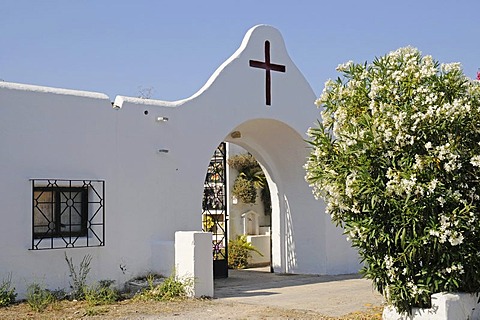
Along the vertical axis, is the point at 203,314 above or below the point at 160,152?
below

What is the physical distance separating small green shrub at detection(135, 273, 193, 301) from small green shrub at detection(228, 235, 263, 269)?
6660mm

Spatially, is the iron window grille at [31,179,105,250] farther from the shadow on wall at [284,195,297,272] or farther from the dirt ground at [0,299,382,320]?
the shadow on wall at [284,195,297,272]

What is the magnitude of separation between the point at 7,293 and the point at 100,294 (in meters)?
1.51

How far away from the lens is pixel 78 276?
12359mm

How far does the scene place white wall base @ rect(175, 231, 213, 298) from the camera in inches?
490

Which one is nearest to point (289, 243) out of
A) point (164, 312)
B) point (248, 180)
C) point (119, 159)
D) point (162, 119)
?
point (248, 180)

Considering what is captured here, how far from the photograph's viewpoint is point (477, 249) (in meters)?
8.93

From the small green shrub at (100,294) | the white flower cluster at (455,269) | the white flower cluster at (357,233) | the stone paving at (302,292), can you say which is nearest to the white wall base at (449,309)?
the white flower cluster at (455,269)

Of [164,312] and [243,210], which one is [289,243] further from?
[164,312]

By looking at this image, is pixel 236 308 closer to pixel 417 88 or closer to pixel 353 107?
pixel 353 107

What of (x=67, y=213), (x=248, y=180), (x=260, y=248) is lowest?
(x=260, y=248)

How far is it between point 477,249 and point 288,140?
8386 millimetres

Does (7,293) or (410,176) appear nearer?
(410,176)

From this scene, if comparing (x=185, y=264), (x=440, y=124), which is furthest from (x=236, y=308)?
(x=440, y=124)
